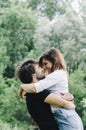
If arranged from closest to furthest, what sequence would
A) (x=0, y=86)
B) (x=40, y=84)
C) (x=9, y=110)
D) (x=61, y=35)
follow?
1. (x=40, y=84)
2. (x=9, y=110)
3. (x=0, y=86)
4. (x=61, y=35)

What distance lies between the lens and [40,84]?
3924 millimetres

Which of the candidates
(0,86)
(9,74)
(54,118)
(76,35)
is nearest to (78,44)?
(76,35)

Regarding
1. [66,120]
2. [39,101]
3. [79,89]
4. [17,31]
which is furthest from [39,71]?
[17,31]

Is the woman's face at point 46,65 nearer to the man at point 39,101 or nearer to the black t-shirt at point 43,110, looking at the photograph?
the man at point 39,101

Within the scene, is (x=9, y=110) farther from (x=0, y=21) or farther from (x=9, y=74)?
(x=0, y=21)

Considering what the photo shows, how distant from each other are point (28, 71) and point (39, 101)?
0.86 ft

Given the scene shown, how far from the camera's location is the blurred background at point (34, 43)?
746 inches

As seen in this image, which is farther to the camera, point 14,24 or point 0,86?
point 14,24

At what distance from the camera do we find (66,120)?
3947 mm

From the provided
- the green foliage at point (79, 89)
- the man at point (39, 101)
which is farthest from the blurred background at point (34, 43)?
the man at point (39, 101)

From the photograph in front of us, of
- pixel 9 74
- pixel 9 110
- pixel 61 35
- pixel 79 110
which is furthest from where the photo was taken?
pixel 9 74

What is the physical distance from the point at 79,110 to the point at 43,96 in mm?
14614

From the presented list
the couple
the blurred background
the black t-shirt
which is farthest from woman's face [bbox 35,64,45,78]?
the blurred background

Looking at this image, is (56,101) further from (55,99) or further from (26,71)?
(26,71)
